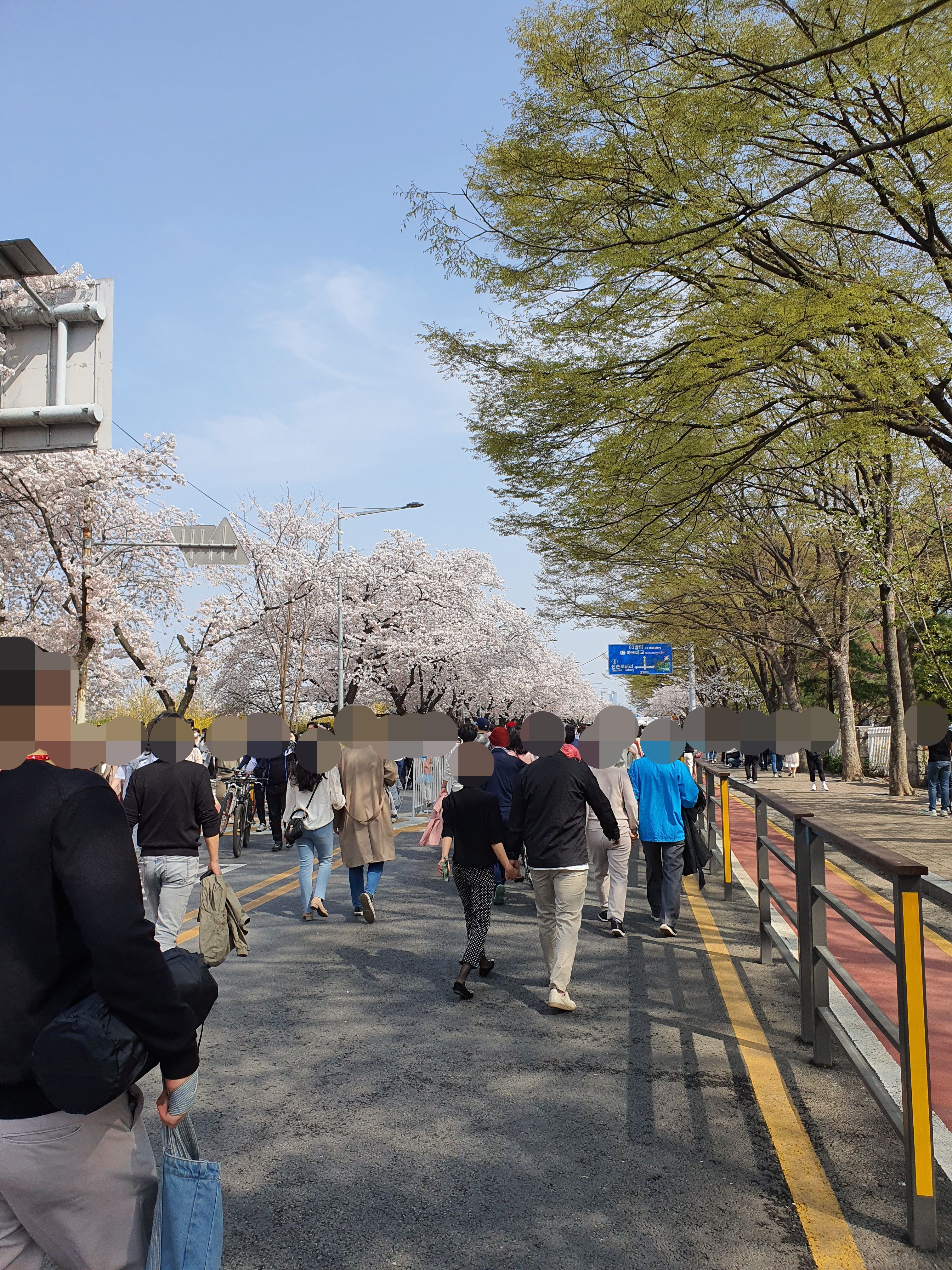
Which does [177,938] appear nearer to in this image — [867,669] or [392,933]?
[392,933]

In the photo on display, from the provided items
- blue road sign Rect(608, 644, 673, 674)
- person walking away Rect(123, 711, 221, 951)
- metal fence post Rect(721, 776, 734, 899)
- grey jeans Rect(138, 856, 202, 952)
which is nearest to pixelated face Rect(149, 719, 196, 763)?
person walking away Rect(123, 711, 221, 951)

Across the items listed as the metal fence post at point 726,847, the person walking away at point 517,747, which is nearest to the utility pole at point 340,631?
the person walking away at point 517,747

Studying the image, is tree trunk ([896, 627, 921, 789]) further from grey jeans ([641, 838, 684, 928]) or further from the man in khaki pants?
the man in khaki pants

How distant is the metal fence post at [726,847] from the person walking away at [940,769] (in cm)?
849

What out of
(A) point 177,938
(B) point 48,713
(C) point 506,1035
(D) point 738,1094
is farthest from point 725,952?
(B) point 48,713

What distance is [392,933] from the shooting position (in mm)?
8672

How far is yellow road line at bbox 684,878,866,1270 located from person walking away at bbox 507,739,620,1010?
100 cm

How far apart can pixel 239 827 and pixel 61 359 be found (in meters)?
7.53

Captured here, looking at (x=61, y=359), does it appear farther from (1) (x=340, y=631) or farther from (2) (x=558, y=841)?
(1) (x=340, y=631)

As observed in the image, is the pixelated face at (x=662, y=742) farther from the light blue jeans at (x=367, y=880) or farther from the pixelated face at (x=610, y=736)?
the light blue jeans at (x=367, y=880)

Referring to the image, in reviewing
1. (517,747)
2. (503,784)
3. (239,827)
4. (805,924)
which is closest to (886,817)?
(517,747)

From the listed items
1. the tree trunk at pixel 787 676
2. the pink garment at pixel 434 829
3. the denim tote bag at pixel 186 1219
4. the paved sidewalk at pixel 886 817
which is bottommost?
the paved sidewalk at pixel 886 817

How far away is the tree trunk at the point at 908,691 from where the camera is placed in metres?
23.7

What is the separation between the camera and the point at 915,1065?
3.32 m
